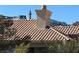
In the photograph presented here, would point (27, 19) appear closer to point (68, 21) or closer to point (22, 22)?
point (22, 22)

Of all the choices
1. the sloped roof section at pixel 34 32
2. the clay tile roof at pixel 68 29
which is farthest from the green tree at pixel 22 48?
the clay tile roof at pixel 68 29

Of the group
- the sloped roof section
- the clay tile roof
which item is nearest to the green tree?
the sloped roof section

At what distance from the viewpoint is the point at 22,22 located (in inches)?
104

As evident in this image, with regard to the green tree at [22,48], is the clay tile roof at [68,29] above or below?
above

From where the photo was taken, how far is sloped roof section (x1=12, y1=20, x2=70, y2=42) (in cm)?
256

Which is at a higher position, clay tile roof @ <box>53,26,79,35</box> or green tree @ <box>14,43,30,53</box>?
clay tile roof @ <box>53,26,79,35</box>

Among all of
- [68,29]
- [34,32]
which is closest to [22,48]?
[34,32]

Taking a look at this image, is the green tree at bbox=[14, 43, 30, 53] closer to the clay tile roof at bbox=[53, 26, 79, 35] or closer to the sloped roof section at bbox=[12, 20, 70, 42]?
the sloped roof section at bbox=[12, 20, 70, 42]

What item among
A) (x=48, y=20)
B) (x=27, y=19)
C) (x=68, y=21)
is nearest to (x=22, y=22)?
(x=27, y=19)

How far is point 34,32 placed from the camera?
103 inches

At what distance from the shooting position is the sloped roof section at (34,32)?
2.56 meters

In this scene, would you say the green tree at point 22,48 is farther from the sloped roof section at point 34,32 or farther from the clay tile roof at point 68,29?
the clay tile roof at point 68,29

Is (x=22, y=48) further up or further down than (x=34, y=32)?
further down

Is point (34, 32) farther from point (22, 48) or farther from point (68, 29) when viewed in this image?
point (68, 29)
